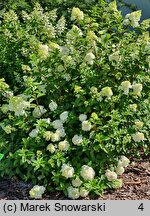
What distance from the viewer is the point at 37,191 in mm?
4090

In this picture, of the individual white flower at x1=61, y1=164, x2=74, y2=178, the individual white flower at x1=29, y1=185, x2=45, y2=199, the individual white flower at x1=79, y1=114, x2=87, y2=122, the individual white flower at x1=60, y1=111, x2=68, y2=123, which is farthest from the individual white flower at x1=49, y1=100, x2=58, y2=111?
the individual white flower at x1=29, y1=185, x2=45, y2=199

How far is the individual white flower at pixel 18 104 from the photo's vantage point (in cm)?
403

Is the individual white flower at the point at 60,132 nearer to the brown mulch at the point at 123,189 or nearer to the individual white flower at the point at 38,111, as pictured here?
the individual white flower at the point at 38,111

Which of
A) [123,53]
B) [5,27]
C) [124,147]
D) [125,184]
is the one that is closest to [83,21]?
[123,53]

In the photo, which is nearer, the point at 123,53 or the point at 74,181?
the point at 74,181

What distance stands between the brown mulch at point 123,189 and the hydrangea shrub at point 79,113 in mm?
76

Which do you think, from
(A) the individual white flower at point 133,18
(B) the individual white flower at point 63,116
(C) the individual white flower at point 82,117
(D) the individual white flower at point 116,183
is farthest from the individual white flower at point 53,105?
(A) the individual white flower at point 133,18

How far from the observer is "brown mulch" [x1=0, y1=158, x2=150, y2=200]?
13.7ft

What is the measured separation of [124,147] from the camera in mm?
4277

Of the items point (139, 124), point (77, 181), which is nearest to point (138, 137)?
point (139, 124)

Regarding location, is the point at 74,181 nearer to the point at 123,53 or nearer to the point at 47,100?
the point at 47,100

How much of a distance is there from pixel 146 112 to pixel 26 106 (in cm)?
105

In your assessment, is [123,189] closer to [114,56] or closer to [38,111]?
[38,111]

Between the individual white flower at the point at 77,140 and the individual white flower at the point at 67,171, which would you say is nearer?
the individual white flower at the point at 67,171
